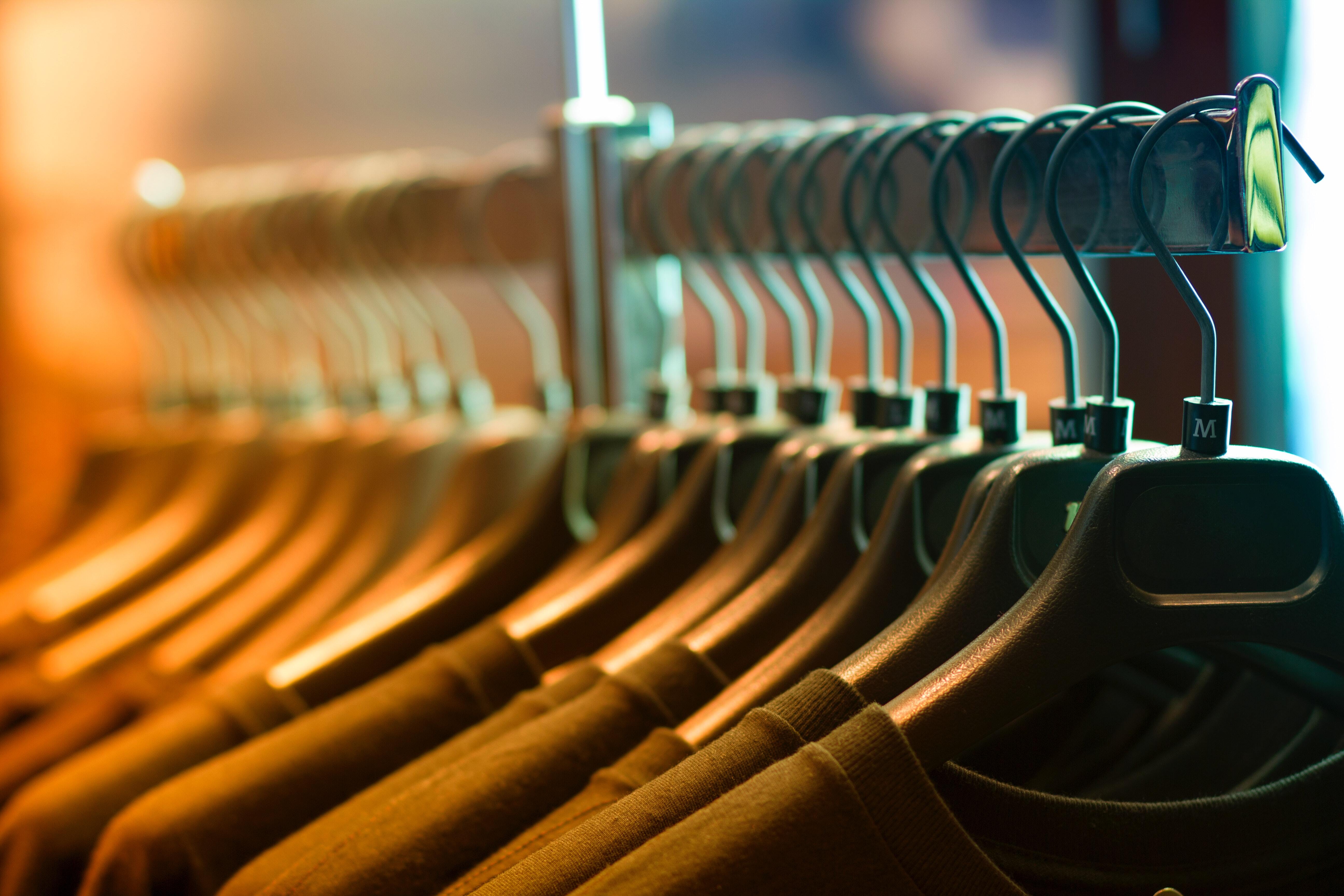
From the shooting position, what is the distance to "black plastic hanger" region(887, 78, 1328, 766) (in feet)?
1.58

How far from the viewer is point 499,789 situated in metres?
0.58

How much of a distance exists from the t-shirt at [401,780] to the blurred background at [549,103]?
0.58 m

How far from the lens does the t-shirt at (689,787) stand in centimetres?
47

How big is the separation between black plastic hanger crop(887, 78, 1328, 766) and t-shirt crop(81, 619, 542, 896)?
32cm

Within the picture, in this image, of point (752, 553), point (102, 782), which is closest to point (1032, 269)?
point (752, 553)

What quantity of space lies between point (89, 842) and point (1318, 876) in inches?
26.7

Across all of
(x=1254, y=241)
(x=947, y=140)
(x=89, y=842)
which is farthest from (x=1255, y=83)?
(x=89, y=842)

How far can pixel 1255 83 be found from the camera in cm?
48

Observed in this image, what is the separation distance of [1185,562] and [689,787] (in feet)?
0.77

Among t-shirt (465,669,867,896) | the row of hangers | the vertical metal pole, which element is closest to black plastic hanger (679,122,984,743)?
the row of hangers

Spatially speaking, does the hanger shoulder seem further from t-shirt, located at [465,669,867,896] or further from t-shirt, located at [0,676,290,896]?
t-shirt, located at [0,676,290,896]

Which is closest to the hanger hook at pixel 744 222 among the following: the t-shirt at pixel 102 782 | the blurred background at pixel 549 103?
the blurred background at pixel 549 103

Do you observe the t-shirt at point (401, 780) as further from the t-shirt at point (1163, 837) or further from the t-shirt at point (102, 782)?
the t-shirt at point (1163, 837)

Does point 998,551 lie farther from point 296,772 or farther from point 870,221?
point 296,772
